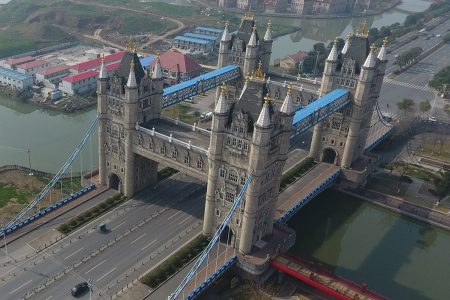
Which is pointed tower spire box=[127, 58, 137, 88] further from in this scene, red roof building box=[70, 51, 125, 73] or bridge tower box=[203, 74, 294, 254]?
red roof building box=[70, 51, 125, 73]

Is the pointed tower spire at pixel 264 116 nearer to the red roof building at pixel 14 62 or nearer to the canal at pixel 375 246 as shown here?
the canal at pixel 375 246

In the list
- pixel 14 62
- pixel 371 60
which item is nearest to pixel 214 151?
pixel 371 60

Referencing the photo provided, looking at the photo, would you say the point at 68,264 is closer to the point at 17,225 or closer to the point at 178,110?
the point at 17,225

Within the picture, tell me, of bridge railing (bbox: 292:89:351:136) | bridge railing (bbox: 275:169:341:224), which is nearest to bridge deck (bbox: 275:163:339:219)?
bridge railing (bbox: 275:169:341:224)

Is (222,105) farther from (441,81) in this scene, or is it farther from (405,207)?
(441,81)

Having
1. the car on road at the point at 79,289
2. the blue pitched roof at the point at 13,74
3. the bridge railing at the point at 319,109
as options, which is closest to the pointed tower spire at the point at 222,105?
the bridge railing at the point at 319,109
